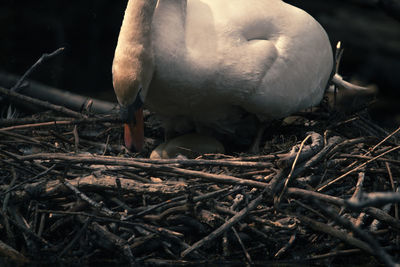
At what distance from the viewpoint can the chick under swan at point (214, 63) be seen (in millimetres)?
3859

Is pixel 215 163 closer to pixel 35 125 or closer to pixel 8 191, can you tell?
pixel 8 191

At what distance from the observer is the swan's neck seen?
3803 millimetres

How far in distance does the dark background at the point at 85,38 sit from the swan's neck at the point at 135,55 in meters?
2.83

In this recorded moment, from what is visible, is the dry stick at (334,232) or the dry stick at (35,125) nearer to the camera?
the dry stick at (334,232)

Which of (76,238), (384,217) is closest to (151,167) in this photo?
(76,238)

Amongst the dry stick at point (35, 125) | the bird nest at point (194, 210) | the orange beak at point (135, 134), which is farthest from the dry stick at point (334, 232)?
the dry stick at point (35, 125)

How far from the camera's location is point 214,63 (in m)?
3.97

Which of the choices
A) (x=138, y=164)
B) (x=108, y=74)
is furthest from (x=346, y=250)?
(x=108, y=74)

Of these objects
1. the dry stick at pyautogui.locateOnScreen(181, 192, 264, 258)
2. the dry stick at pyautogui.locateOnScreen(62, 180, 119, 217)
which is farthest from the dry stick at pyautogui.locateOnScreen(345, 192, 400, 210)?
the dry stick at pyautogui.locateOnScreen(62, 180, 119, 217)

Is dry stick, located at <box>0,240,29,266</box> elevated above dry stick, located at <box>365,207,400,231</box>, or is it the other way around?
dry stick, located at <box>0,240,29,266</box>

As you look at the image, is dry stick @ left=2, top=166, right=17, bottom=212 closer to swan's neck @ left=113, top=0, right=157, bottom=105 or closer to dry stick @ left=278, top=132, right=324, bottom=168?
swan's neck @ left=113, top=0, right=157, bottom=105

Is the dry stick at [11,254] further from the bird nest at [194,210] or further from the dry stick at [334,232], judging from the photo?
the dry stick at [334,232]

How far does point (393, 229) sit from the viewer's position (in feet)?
10.8

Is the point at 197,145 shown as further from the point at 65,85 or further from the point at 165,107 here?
the point at 65,85
